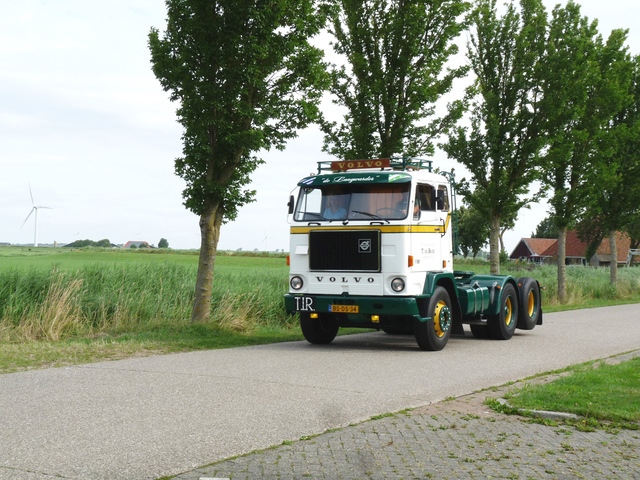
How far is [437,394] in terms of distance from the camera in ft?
29.8

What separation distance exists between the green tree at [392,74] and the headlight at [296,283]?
23.8ft

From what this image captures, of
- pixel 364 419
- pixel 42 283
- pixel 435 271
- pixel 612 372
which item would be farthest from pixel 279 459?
pixel 42 283

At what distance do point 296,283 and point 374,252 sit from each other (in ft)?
5.23

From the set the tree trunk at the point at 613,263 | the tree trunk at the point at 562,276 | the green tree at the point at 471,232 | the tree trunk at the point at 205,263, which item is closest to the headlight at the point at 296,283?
the tree trunk at the point at 205,263

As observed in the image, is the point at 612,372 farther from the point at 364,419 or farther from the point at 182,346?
the point at 182,346

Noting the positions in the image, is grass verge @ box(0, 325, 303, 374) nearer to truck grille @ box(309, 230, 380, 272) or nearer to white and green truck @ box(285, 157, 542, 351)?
white and green truck @ box(285, 157, 542, 351)

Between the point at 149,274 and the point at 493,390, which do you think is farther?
the point at 149,274

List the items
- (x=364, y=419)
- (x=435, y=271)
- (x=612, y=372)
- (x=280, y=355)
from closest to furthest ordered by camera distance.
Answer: (x=364, y=419)
(x=612, y=372)
(x=280, y=355)
(x=435, y=271)

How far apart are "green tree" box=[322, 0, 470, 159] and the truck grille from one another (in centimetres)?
716

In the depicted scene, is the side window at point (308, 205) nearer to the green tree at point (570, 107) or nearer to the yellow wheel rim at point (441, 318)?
the yellow wheel rim at point (441, 318)

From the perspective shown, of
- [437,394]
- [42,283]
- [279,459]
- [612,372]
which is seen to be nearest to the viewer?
[279,459]

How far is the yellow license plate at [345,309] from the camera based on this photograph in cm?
1344

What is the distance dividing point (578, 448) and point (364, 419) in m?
2.00

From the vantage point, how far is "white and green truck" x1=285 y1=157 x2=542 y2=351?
525 inches
